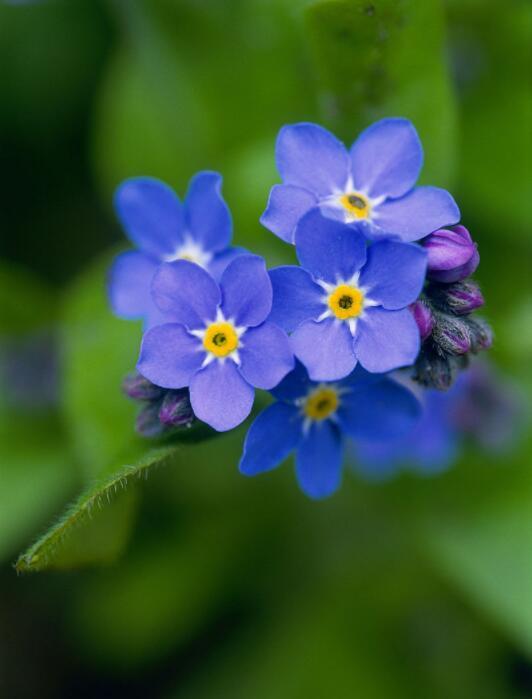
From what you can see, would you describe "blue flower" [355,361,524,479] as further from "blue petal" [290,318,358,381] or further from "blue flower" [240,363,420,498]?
"blue petal" [290,318,358,381]

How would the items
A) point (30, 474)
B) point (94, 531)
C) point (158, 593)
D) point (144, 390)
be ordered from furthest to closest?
point (158, 593), point (30, 474), point (94, 531), point (144, 390)

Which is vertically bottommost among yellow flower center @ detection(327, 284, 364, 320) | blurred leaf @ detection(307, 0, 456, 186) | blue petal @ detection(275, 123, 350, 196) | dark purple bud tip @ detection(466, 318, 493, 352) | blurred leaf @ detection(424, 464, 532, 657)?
Result: blurred leaf @ detection(424, 464, 532, 657)

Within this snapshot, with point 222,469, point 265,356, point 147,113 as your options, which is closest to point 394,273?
point 265,356

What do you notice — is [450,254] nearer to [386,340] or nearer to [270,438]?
[386,340]

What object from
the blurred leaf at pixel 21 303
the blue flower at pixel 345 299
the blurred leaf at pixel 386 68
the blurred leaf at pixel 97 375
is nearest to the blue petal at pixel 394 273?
the blue flower at pixel 345 299

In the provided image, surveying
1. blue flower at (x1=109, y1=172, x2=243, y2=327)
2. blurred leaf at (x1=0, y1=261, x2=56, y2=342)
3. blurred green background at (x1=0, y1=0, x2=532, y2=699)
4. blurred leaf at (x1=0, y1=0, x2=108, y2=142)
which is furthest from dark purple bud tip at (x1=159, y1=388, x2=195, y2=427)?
blurred leaf at (x1=0, y1=0, x2=108, y2=142)

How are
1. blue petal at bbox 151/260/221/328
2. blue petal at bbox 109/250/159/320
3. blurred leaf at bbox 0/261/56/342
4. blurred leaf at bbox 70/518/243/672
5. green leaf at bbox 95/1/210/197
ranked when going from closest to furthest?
1. blue petal at bbox 151/260/221/328
2. blue petal at bbox 109/250/159/320
3. blurred leaf at bbox 0/261/56/342
4. green leaf at bbox 95/1/210/197
5. blurred leaf at bbox 70/518/243/672

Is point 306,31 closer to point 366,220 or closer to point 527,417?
point 366,220
